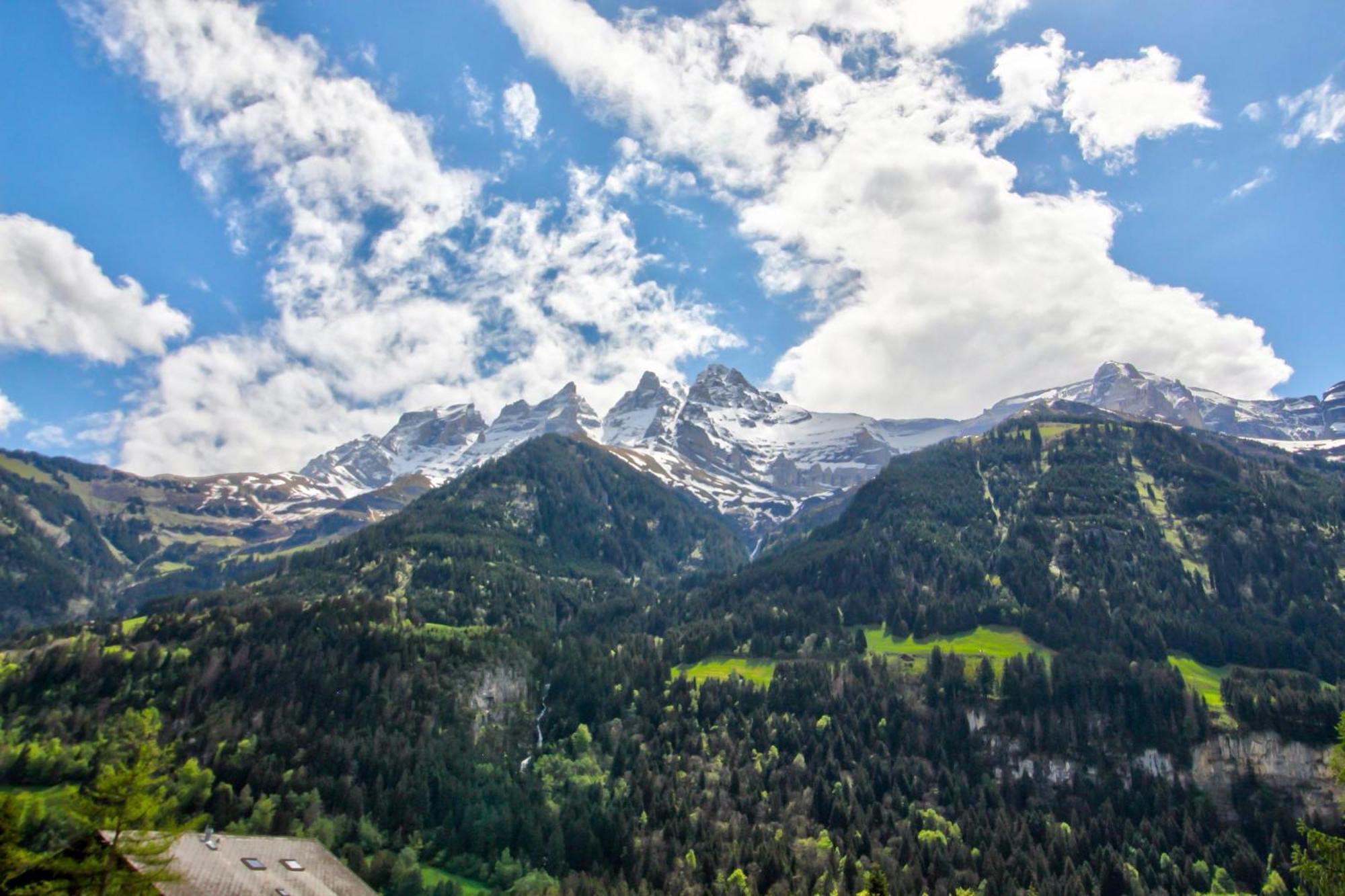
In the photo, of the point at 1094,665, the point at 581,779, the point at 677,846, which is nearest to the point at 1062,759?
the point at 1094,665

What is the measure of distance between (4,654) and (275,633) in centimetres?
4586

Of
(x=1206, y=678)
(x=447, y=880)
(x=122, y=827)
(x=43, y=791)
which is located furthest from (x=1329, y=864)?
(x=1206, y=678)

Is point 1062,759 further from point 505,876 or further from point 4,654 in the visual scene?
point 4,654

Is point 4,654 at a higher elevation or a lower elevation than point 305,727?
higher

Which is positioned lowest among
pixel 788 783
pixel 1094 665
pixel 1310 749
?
pixel 788 783

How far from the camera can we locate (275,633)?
17762 cm

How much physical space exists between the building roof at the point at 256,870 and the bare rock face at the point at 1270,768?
13646 centimetres

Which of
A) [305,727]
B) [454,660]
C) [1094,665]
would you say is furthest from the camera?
[454,660]

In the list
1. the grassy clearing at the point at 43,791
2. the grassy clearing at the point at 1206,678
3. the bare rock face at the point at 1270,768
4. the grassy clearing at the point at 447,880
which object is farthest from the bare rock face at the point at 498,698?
the grassy clearing at the point at 1206,678

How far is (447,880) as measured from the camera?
115m

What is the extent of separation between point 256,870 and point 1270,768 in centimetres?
15195

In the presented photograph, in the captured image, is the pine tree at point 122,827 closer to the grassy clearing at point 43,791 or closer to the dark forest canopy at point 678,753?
the dark forest canopy at point 678,753

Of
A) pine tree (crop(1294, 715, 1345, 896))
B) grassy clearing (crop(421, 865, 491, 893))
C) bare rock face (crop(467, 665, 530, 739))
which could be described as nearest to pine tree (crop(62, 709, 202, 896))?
pine tree (crop(1294, 715, 1345, 896))

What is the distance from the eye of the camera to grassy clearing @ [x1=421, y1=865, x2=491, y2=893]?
114562 mm
